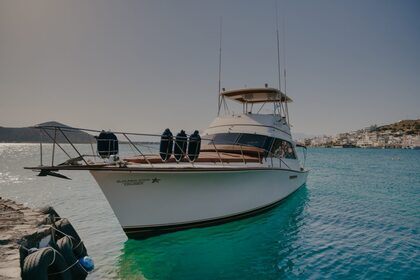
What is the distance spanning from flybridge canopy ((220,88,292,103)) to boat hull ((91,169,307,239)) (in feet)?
17.4

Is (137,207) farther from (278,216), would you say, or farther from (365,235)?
(365,235)

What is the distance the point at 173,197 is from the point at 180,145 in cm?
170

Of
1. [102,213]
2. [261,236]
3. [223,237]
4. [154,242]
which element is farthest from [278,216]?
[102,213]

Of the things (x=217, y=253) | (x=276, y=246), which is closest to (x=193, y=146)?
(x=217, y=253)

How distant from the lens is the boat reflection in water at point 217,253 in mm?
6348

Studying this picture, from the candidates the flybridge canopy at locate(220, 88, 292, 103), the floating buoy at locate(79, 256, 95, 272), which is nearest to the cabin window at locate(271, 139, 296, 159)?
the flybridge canopy at locate(220, 88, 292, 103)

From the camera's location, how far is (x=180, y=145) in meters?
8.57

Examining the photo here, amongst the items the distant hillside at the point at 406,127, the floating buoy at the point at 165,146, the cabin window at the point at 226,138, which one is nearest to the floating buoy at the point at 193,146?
the floating buoy at the point at 165,146

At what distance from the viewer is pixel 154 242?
7.78 meters

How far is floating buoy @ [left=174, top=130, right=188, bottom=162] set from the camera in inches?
323

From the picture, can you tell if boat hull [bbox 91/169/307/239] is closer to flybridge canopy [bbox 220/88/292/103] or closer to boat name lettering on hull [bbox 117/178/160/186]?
boat name lettering on hull [bbox 117/178/160/186]

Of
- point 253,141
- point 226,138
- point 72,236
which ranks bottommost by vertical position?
point 72,236

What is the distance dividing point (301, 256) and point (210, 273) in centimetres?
277

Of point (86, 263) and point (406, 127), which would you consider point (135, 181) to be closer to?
point (86, 263)
